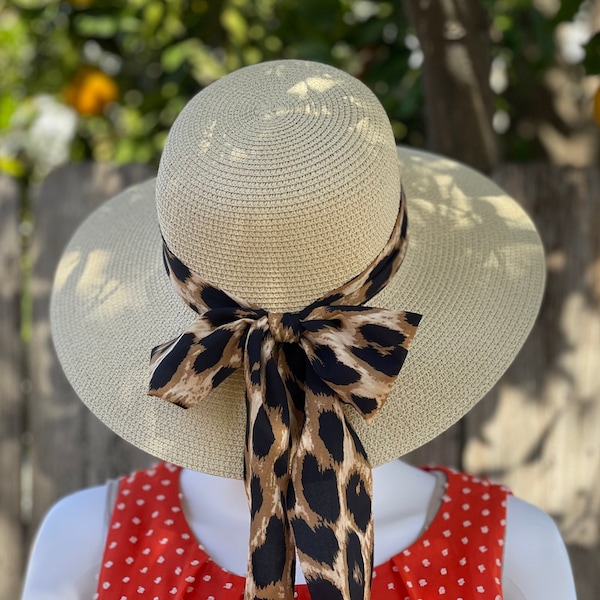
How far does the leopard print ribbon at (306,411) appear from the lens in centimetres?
98

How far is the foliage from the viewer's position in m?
1.78

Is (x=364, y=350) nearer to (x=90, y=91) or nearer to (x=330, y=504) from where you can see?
(x=330, y=504)

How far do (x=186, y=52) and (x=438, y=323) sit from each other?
3.28 ft

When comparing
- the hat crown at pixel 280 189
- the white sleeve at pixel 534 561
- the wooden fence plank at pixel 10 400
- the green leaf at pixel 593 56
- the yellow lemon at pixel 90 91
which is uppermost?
the green leaf at pixel 593 56

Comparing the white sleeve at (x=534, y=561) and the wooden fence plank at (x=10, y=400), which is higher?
the white sleeve at (x=534, y=561)

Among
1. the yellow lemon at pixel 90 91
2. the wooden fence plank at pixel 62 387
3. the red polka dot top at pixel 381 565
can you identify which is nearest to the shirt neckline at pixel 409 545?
the red polka dot top at pixel 381 565

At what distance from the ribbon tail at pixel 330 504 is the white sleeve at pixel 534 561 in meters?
0.23

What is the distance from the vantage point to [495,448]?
66.1 inches

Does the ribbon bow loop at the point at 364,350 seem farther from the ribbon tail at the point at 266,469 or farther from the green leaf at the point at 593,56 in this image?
the green leaf at the point at 593,56

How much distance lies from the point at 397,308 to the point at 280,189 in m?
0.25

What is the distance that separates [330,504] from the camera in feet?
3.25

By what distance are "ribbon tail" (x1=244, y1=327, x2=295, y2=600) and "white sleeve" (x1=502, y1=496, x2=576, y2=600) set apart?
318 millimetres

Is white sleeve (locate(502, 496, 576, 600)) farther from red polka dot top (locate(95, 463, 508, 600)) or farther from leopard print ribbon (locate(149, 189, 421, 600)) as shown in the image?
leopard print ribbon (locate(149, 189, 421, 600))

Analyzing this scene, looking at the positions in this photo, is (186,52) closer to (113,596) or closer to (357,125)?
(357,125)
